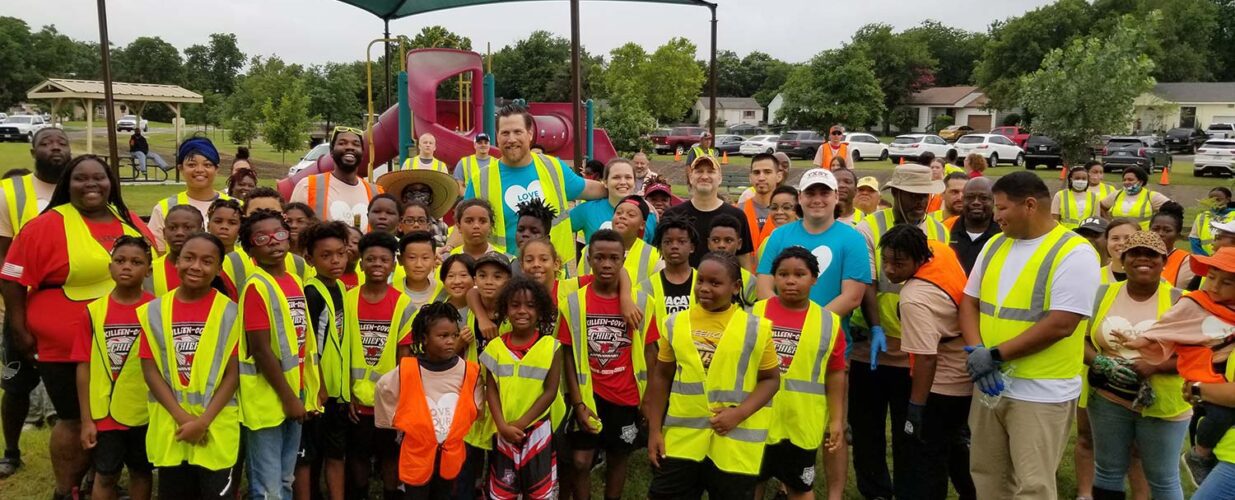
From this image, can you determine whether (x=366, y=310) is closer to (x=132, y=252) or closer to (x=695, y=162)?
(x=132, y=252)

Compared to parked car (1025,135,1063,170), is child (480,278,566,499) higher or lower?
lower

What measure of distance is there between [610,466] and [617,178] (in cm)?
184

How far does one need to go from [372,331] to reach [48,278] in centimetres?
164

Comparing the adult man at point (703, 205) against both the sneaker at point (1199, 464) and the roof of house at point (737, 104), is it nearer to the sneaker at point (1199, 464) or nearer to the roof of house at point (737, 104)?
the sneaker at point (1199, 464)

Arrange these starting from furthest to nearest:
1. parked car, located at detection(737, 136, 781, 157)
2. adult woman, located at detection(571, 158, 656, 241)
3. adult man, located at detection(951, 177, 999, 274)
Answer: parked car, located at detection(737, 136, 781, 157) < adult woman, located at detection(571, 158, 656, 241) < adult man, located at detection(951, 177, 999, 274)

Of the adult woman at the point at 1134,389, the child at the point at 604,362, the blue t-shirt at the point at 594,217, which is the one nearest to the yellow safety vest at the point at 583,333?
the child at the point at 604,362

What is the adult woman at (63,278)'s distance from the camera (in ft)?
13.1

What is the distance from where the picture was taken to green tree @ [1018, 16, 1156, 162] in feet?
77.7

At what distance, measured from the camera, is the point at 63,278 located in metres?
4.05

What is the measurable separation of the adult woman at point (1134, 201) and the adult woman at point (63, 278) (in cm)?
1011

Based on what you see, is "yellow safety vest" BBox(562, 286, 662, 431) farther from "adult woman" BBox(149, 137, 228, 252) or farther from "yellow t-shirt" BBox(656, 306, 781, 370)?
"adult woman" BBox(149, 137, 228, 252)

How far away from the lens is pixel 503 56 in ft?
233

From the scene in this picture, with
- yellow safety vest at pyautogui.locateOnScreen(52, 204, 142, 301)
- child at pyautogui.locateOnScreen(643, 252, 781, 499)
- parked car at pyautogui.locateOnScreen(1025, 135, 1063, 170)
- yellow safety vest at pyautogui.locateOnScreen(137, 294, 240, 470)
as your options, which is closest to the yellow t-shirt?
child at pyautogui.locateOnScreen(643, 252, 781, 499)

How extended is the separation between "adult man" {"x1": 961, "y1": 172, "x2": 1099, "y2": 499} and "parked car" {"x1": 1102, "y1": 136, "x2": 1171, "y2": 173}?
28421mm
